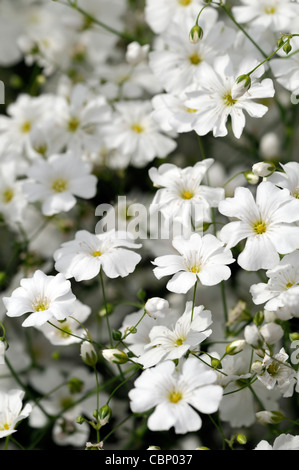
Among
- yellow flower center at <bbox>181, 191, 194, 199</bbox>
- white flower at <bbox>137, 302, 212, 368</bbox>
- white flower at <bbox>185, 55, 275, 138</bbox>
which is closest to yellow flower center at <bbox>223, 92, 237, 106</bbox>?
white flower at <bbox>185, 55, 275, 138</bbox>

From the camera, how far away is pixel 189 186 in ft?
2.35

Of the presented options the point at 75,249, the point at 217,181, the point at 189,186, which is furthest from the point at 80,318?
the point at 217,181

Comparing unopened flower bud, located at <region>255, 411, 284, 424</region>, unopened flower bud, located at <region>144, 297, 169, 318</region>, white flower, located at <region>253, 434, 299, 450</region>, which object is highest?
unopened flower bud, located at <region>144, 297, 169, 318</region>

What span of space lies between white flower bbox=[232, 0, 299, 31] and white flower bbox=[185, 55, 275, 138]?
82mm

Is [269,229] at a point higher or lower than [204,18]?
lower

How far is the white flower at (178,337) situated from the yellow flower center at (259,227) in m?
0.09

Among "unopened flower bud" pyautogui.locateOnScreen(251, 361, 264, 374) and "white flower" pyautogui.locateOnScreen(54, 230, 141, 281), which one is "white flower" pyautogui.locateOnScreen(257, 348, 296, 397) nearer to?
"unopened flower bud" pyautogui.locateOnScreen(251, 361, 264, 374)

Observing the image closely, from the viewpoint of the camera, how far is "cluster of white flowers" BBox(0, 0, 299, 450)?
61 cm

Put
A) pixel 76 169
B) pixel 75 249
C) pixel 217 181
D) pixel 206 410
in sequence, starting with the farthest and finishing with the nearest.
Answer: pixel 217 181
pixel 76 169
pixel 75 249
pixel 206 410

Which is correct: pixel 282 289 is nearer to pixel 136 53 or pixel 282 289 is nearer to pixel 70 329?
pixel 70 329

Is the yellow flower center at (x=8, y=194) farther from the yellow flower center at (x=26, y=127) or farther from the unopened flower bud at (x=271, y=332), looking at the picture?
the unopened flower bud at (x=271, y=332)

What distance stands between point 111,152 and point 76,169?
10 centimetres

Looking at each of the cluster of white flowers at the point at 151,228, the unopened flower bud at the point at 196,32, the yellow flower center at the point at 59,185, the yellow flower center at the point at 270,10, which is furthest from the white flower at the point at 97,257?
the yellow flower center at the point at 270,10

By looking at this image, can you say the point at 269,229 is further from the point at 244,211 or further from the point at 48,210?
the point at 48,210
